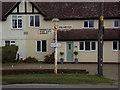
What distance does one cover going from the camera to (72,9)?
111 ft

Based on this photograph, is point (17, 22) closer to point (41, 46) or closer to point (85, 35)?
point (41, 46)

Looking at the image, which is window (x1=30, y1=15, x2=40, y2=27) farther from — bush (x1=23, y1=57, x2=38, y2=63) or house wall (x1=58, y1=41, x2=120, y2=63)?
house wall (x1=58, y1=41, x2=120, y2=63)

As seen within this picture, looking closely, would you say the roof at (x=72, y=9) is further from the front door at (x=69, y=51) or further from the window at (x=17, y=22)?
the front door at (x=69, y=51)

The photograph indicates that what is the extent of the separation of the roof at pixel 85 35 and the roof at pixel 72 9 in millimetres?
1723

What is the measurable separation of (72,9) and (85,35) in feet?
14.2

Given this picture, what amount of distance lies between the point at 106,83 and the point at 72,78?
1.93m

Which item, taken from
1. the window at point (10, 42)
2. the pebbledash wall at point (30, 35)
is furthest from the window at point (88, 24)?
the window at point (10, 42)

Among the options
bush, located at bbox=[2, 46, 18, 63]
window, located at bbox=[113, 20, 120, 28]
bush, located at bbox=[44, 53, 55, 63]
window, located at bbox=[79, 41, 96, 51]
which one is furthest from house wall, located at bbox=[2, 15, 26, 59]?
window, located at bbox=[113, 20, 120, 28]

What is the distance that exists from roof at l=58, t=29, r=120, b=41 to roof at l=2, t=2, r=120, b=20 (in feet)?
5.65

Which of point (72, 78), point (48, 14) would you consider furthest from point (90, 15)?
point (72, 78)

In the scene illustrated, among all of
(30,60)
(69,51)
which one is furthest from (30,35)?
(69,51)

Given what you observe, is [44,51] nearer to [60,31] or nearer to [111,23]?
[60,31]

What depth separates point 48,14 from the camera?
109 feet

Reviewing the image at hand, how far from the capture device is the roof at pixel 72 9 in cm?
3249
